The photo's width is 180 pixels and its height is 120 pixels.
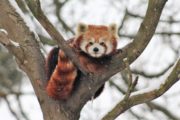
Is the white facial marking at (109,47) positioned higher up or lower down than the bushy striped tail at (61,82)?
higher up

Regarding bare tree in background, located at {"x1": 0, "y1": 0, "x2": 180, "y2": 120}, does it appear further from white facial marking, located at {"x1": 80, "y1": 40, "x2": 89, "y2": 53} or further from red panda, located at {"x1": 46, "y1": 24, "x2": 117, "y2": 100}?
white facial marking, located at {"x1": 80, "y1": 40, "x2": 89, "y2": 53}

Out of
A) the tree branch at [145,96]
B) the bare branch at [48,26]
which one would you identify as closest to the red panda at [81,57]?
the bare branch at [48,26]

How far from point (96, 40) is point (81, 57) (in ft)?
0.47

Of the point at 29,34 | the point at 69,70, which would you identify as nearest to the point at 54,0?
the point at 29,34

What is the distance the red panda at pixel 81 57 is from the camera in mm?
3066

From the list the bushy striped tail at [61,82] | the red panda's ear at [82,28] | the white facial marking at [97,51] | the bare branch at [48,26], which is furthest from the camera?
the red panda's ear at [82,28]

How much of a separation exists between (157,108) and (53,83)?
2853mm

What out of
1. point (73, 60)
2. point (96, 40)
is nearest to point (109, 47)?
point (96, 40)

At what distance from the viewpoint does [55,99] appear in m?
3.16

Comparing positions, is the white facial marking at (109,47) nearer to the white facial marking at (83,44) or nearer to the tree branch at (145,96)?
the white facial marking at (83,44)

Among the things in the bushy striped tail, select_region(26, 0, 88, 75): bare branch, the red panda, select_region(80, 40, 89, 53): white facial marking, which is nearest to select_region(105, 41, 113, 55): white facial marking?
the red panda

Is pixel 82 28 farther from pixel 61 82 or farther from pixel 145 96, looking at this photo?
pixel 145 96

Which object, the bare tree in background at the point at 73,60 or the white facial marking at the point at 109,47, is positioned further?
the white facial marking at the point at 109,47

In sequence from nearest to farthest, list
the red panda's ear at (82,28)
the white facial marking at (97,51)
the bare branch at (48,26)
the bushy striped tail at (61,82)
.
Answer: the bare branch at (48,26), the bushy striped tail at (61,82), the white facial marking at (97,51), the red panda's ear at (82,28)
